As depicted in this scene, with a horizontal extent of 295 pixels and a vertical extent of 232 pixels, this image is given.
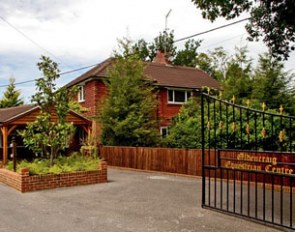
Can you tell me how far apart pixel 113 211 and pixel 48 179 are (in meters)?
3.47

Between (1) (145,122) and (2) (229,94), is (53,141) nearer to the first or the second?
(1) (145,122)

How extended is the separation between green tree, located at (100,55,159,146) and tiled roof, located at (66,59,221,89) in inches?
120

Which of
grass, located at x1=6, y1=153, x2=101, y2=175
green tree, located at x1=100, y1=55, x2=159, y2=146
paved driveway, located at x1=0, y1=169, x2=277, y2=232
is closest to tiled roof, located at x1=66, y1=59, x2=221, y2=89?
green tree, located at x1=100, y1=55, x2=159, y2=146

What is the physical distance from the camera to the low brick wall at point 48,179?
956 cm

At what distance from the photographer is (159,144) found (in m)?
16.6

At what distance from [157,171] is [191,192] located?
465 cm

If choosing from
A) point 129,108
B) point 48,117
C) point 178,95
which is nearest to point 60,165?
point 48,117

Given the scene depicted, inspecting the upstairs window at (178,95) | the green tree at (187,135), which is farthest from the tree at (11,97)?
the green tree at (187,135)

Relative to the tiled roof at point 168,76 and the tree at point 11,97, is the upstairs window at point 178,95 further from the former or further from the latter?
the tree at point 11,97

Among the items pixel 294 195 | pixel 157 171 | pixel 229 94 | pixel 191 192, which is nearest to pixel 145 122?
pixel 157 171

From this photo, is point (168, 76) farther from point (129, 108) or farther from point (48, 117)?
point (48, 117)

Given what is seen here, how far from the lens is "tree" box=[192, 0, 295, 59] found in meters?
8.20

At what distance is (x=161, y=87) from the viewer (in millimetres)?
21281

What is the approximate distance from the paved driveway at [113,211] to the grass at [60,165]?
30.5 inches
